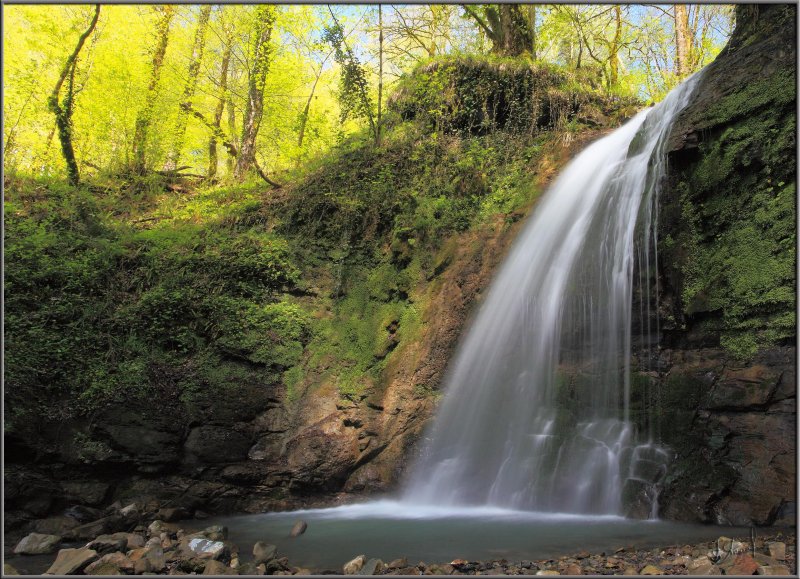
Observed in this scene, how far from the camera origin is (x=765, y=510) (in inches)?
187

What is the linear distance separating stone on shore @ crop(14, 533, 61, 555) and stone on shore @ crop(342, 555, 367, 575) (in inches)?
127

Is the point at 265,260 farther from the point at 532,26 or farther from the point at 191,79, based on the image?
the point at 532,26

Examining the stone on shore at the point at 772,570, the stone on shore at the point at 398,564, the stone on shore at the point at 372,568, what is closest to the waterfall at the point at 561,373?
the stone on shore at the point at 772,570

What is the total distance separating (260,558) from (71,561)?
1.70 meters

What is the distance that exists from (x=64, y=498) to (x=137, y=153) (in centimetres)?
1034

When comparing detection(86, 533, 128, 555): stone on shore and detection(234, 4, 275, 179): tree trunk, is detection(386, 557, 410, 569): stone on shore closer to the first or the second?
detection(86, 533, 128, 555): stone on shore

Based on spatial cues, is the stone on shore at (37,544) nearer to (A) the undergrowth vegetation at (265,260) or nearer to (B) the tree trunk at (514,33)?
(A) the undergrowth vegetation at (265,260)

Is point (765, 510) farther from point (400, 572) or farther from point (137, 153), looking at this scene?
point (137, 153)

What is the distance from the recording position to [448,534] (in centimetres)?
531

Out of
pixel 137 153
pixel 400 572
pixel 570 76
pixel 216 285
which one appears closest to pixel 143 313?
pixel 216 285

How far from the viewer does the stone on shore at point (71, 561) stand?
439 centimetres

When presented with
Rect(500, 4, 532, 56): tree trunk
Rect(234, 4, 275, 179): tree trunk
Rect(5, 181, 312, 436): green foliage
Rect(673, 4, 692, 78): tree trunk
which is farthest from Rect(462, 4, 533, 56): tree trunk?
Rect(5, 181, 312, 436): green foliage

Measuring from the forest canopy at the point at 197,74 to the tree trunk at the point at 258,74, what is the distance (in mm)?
36

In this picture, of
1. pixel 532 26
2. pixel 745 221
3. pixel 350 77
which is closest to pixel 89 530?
pixel 745 221
